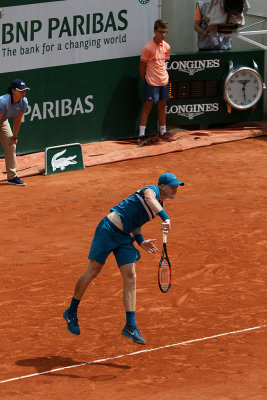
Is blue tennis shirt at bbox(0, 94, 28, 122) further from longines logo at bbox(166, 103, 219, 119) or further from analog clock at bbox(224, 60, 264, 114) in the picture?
analog clock at bbox(224, 60, 264, 114)

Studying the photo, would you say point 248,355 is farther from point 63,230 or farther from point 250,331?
point 63,230

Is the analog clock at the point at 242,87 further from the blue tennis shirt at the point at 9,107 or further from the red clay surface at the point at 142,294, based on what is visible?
the blue tennis shirt at the point at 9,107

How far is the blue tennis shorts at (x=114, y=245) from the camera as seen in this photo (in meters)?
8.38

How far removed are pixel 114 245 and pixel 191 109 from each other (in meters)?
10.9

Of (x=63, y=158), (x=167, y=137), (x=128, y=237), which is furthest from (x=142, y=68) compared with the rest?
(x=128, y=237)

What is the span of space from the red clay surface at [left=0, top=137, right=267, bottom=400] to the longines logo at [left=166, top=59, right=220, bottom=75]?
9.85ft

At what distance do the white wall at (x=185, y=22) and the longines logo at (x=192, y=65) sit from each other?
2.10 meters

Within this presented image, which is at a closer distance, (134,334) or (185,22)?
(134,334)

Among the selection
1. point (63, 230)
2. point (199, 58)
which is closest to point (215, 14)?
point (199, 58)

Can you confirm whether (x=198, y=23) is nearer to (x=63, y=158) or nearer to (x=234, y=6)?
(x=234, y=6)

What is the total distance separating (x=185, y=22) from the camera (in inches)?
816

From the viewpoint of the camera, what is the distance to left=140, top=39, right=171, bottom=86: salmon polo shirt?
57.0 feet

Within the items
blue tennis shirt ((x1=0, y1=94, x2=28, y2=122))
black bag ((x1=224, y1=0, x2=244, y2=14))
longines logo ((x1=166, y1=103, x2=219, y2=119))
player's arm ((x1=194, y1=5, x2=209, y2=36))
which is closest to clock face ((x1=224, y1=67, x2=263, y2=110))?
longines logo ((x1=166, y1=103, x2=219, y2=119))

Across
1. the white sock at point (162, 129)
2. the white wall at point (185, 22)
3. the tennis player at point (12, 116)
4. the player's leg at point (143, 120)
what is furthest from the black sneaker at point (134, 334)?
the white wall at point (185, 22)
